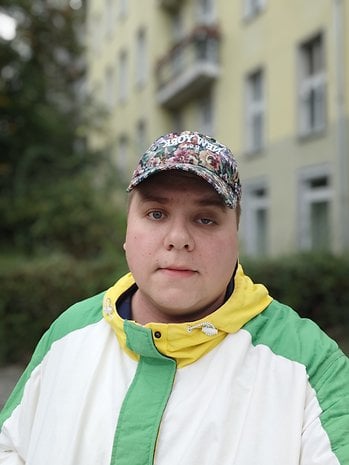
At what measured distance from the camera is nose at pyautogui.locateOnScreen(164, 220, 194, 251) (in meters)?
1.30

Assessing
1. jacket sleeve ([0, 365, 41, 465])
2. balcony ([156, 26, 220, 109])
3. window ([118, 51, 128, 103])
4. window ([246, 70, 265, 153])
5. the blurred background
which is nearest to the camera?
jacket sleeve ([0, 365, 41, 465])

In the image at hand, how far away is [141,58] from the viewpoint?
22.1 meters

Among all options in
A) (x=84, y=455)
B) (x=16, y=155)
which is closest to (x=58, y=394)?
(x=84, y=455)

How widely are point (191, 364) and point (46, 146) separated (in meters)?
10.4

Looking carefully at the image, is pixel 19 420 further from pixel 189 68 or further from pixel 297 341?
pixel 189 68

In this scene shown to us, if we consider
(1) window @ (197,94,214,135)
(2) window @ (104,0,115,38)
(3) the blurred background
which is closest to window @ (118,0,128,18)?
(2) window @ (104,0,115,38)

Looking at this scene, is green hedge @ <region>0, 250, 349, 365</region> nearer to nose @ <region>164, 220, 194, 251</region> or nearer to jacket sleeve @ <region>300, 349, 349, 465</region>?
nose @ <region>164, 220, 194, 251</region>

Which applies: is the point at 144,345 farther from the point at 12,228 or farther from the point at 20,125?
the point at 20,125

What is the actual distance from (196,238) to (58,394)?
0.50 m

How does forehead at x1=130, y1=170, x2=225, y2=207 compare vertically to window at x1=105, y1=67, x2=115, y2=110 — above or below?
below

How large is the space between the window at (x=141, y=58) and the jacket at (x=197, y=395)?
Result: 2082 cm

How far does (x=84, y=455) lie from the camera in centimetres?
131

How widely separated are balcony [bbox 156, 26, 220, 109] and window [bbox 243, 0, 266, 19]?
1197 mm

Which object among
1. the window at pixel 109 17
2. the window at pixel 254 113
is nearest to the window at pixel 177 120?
the window at pixel 254 113
